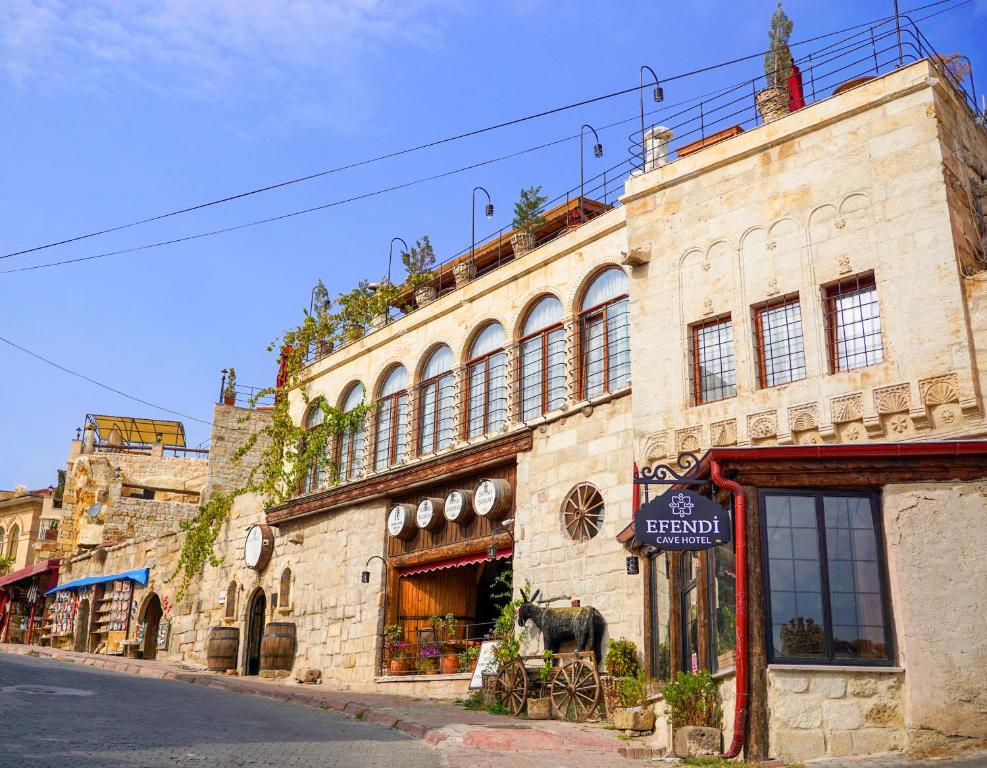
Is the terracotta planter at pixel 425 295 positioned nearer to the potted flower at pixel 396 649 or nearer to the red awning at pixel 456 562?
the red awning at pixel 456 562

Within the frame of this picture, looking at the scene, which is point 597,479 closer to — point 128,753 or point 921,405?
point 921,405

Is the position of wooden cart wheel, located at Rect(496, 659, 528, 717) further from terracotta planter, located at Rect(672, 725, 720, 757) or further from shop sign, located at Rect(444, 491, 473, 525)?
terracotta planter, located at Rect(672, 725, 720, 757)

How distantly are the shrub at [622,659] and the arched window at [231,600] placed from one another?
539 inches

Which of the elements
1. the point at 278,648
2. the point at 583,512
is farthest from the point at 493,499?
the point at 278,648

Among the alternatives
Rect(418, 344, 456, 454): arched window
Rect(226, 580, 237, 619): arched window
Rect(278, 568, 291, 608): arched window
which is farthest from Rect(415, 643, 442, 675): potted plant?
Rect(226, 580, 237, 619): arched window

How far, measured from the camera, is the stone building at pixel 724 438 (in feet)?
31.4

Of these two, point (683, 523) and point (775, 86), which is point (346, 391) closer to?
point (775, 86)

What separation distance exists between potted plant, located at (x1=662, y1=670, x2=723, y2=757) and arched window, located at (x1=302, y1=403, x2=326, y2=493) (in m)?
15.0

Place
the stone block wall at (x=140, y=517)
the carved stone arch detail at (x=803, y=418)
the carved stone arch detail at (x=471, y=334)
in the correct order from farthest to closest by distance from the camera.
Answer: the stone block wall at (x=140, y=517), the carved stone arch detail at (x=471, y=334), the carved stone arch detail at (x=803, y=418)

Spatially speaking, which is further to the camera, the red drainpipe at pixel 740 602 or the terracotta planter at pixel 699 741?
the terracotta planter at pixel 699 741

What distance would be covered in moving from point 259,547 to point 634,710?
14.4 metres

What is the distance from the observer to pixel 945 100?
13875 millimetres

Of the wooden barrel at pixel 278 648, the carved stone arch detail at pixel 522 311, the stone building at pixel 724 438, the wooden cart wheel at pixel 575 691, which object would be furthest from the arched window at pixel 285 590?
the wooden cart wheel at pixel 575 691

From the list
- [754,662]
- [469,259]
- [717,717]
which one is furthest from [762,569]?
[469,259]
